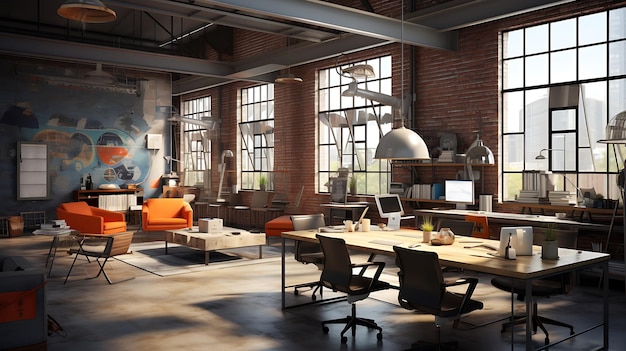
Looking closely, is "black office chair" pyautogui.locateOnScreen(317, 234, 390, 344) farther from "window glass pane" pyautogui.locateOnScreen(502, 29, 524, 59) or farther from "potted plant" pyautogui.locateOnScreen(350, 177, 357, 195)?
"potted plant" pyautogui.locateOnScreen(350, 177, 357, 195)

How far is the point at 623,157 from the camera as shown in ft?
24.6

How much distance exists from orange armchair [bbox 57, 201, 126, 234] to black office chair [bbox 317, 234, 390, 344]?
18.6 feet

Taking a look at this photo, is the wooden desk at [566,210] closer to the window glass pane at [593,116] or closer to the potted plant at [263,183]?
the window glass pane at [593,116]

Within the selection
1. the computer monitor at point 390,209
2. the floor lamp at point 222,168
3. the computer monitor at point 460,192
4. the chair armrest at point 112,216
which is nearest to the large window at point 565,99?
the computer monitor at point 460,192

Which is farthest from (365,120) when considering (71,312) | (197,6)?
(71,312)

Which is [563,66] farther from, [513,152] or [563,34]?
[513,152]

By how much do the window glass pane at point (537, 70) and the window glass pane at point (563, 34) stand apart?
227mm

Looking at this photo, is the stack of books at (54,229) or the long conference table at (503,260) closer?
the long conference table at (503,260)

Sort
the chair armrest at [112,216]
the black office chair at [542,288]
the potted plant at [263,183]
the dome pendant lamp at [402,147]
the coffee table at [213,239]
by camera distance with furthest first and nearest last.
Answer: the potted plant at [263,183], the chair armrest at [112,216], the coffee table at [213,239], the dome pendant lamp at [402,147], the black office chair at [542,288]

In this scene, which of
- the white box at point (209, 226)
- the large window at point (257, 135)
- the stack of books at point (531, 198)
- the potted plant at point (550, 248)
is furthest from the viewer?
the large window at point (257, 135)

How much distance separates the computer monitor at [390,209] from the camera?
663cm

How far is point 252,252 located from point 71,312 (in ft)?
13.8

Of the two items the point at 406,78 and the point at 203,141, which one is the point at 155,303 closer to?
the point at 406,78

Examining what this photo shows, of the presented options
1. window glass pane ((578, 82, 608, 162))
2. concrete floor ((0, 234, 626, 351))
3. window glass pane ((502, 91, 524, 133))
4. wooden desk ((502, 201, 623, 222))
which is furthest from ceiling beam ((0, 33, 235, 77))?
window glass pane ((578, 82, 608, 162))
